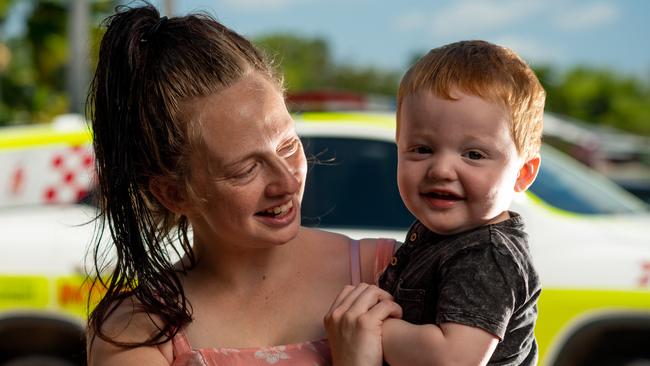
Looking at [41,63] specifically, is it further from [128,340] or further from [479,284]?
[479,284]

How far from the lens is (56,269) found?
4379 millimetres

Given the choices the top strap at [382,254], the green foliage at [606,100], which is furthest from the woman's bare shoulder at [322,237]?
the green foliage at [606,100]

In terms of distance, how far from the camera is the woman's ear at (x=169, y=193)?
1.67m

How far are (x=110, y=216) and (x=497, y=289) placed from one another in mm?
623

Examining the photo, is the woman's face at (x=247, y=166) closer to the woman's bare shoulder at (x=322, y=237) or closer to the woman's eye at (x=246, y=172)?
the woman's eye at (x=246, y=172)

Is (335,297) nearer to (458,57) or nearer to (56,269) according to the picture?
(458,57)

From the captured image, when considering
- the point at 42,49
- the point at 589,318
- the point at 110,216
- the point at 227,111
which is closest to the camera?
the point at 227,111

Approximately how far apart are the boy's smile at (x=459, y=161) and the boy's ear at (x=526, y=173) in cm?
3

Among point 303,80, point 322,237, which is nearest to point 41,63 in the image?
point 303,80

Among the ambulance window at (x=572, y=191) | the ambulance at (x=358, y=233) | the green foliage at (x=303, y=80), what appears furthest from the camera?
the green foliage at (x=303, y=80)

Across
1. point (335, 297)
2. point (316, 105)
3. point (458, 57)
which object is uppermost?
point (458, 57)

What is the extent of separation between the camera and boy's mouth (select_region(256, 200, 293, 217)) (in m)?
1.60

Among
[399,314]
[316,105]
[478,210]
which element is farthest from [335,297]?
[316,105]

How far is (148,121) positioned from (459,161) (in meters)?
0.47
